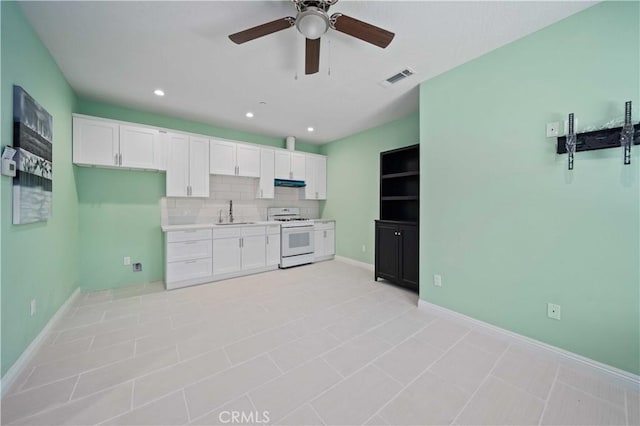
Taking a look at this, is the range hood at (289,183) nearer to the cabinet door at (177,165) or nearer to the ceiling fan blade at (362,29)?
the cabinet door at (177,165)

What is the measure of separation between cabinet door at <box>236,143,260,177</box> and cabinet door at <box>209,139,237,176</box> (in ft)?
0.29

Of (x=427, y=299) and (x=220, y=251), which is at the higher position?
(x=220, y=251)

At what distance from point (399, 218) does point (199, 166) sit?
10.9 ft

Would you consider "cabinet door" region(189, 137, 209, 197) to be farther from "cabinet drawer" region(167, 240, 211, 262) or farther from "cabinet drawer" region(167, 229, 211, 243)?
"cabinet drawer" region(167, 240, 211, 262)

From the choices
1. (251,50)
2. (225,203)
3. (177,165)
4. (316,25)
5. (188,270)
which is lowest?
→ (188,270)

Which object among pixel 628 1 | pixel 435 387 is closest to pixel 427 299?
pixel 435 387

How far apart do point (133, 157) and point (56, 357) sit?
2405 millimetres

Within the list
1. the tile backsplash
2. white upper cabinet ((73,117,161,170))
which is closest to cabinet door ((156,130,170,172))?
white upper cabinet ((73,117,161,170))

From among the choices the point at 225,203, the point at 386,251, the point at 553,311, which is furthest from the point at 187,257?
the point at 553,311

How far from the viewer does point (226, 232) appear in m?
3.81

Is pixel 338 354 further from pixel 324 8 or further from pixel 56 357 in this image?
pixel 324 8

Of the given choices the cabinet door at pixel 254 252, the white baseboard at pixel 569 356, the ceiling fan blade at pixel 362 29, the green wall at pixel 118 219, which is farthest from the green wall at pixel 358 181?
the green wall at pixel 118 219

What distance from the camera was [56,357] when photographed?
1.86 meters

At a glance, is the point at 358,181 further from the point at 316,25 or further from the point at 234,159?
the point at 316,25
